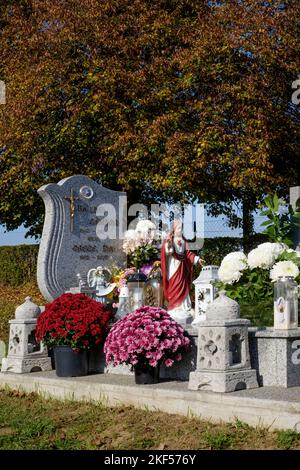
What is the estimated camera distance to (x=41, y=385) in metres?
7.73

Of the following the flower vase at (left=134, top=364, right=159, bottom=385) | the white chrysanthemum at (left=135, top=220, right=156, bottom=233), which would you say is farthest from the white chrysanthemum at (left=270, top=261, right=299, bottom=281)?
the white chrysanthemum at (left=135, top=220, right=156, bottom=233)

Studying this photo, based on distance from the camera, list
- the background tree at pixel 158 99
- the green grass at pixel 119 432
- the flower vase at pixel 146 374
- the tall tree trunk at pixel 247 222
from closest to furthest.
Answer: the green grass at pixel 119 432, the flower vase at pixel 146 374, the background tree at pixel 158 99, the tall tree trunk at pixel 247 222

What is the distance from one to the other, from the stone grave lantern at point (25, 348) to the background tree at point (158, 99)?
19.5 ft

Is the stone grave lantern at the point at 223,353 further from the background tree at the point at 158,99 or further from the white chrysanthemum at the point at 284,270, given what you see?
the background tree at the point at 158,99

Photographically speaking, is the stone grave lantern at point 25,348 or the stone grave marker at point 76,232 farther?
the stone grave marker at point 76,232

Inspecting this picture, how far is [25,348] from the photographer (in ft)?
27.8

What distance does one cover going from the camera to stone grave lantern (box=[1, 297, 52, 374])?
27.7ft

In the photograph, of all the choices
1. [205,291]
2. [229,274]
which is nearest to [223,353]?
[229,274]

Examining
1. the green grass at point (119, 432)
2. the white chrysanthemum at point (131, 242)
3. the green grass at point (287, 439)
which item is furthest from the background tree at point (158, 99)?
the green grass at point (287, 439)

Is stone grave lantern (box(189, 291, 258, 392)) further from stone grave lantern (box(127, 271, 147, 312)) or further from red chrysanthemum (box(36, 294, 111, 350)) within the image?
stone grave lantern (box(127, 271, 147, 312))

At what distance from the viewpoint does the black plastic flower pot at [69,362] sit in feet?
25.7

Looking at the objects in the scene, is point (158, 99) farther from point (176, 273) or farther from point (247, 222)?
point (176, 273)

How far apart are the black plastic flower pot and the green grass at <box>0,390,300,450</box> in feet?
2.90
